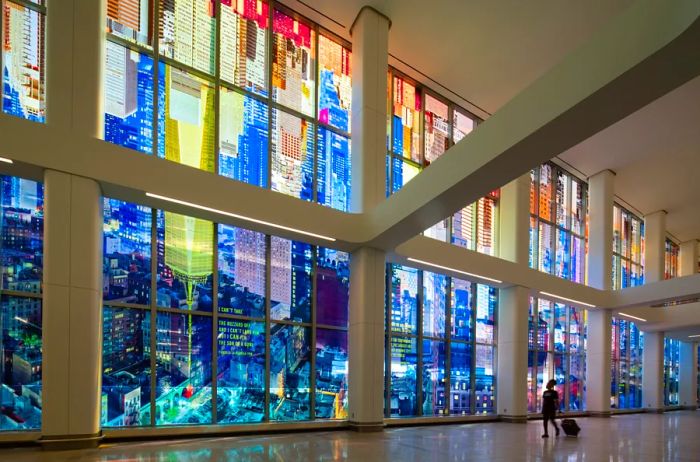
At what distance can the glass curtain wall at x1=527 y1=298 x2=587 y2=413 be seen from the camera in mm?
22094

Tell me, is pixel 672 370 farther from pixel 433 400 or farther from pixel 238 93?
pixel 238 93

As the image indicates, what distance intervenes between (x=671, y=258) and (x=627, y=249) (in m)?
7.23

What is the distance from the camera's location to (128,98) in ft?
38.4

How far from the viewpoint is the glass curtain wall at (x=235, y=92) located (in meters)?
11.9

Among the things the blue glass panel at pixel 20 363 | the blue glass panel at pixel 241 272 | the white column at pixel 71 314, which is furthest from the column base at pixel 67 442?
the blue glass panel at pixel 241 272

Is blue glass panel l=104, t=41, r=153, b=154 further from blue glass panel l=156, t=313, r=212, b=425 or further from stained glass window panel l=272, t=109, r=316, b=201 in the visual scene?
blue glass panel l=156, t=313, r=212, b=425

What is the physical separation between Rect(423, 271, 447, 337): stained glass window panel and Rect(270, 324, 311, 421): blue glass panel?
5.05 meters

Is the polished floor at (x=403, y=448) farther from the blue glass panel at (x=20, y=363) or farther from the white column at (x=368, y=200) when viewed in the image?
the white column at (x=368, y=200)

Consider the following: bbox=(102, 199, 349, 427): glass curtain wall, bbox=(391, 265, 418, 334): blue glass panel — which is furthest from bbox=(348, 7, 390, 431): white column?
bbox=(391, 265, 418, 334): blue glass panel

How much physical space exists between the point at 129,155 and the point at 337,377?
26.8 ft

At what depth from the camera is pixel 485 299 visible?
66.1 ft

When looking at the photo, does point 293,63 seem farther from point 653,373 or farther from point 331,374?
point 653,373

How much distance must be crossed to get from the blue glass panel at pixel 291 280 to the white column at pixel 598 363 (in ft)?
53.5

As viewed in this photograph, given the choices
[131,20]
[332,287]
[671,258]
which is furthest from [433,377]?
[671,258]
